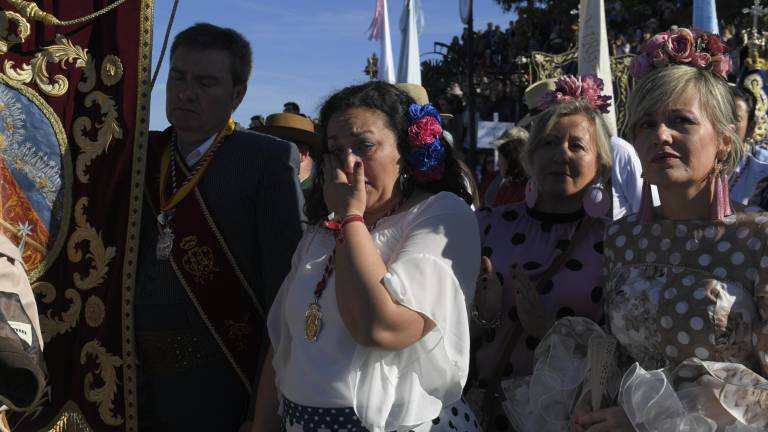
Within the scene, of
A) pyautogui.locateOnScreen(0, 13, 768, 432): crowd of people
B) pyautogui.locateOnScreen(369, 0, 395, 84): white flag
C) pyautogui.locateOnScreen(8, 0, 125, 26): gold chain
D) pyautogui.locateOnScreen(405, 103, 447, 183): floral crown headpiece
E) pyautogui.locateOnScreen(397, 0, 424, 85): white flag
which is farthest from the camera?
pyautogui.locateOnScreen(369, 0, 395, 84): white flag

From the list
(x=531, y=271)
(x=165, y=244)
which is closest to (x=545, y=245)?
(x=531, y=271)

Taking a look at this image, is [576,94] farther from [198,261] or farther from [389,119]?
[198,261]

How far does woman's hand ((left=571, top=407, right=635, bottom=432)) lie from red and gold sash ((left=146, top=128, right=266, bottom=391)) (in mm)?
1114

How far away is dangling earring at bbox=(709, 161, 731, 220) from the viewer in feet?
7.20

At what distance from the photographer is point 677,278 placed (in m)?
2.18

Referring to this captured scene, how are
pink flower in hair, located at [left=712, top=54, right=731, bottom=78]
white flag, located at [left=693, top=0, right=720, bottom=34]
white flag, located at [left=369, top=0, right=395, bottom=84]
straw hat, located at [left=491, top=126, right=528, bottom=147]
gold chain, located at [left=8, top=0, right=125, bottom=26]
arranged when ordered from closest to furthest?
1. pink flower in hair, located at [left=712, top=54, right=731, bottom=78]
2. gold chain, located at [left=8, top=0, right=125, bottom=26]
3. straw hat, located at [left=491, top=126, right=528, bottom=147]
4. white flag, located at [left=693, top=0, right=720, bottom=34]
5. white flag, located at [left=369, top=0, right=395, bottom=84]

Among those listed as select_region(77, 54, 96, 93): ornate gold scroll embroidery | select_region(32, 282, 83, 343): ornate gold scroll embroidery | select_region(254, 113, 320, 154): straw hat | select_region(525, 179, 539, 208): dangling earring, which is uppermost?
select_region(77, 54, 96, 93): ornate gold scroll embroidery

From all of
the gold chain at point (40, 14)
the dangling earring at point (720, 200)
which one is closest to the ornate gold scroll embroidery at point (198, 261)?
the gold chain at point (40, 14)

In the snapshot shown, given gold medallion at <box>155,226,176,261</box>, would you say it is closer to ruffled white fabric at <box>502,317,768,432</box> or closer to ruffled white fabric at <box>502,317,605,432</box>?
ruffled white fabric at <box>502,317,605,432</box>

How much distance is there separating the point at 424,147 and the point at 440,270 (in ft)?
1.31

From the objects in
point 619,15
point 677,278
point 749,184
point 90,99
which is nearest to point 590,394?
point 677,278

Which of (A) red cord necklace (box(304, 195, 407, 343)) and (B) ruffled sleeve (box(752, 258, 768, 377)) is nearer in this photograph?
(B) ruffled sleeve (box(752, 258, 768, 377))

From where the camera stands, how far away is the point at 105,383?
9.36 feet

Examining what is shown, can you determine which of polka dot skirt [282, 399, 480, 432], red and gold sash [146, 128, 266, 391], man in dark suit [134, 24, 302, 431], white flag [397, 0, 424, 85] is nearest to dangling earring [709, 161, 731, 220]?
polka dot skirt [282, 399, 480, 432]
